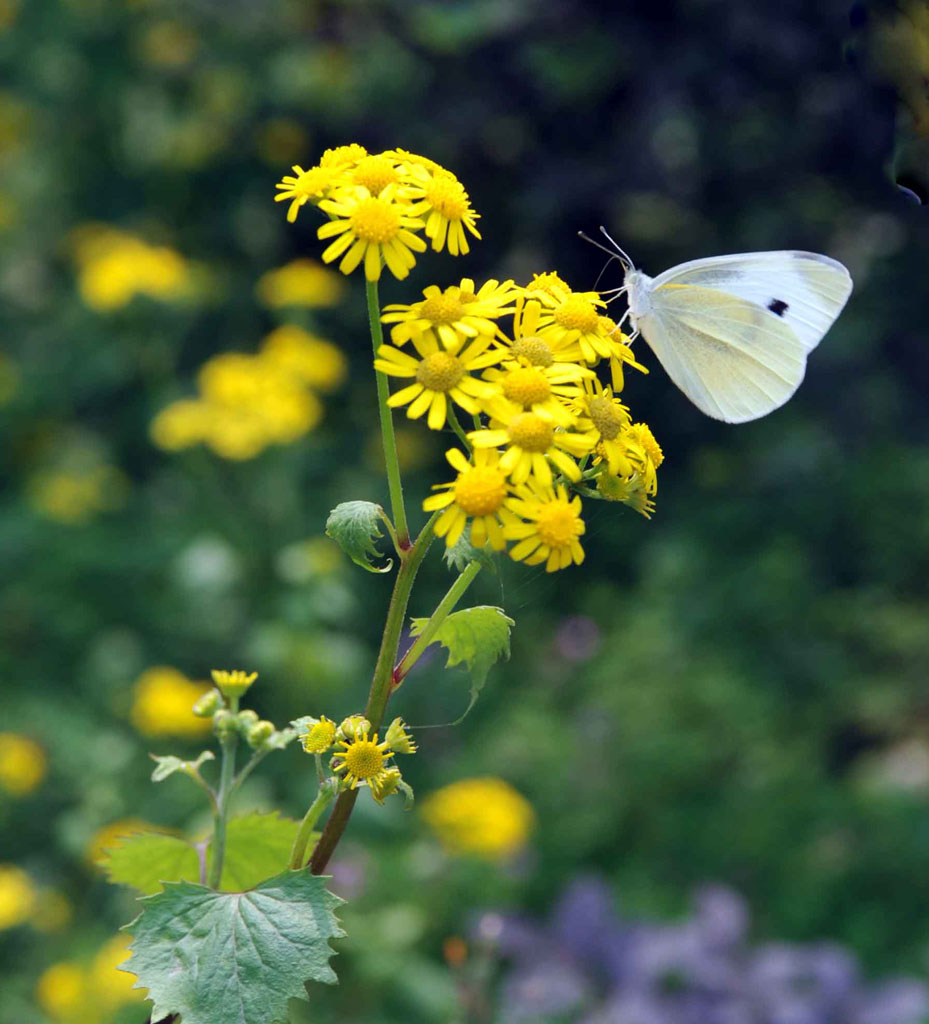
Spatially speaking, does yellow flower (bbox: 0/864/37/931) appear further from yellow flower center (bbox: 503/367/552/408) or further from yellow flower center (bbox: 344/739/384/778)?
yellow flower center (bbox: 503/367/552/408)

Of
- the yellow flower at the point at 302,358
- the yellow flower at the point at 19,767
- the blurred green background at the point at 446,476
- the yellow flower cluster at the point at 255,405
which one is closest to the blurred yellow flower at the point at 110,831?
the blurred green background at the point at 446,476

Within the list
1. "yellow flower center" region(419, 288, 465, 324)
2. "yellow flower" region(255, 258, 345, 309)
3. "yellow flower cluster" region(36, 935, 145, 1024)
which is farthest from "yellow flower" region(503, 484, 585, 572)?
"yellow flower" region(255, 258, 345, 309)

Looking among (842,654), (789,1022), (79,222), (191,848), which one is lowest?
(191,848)

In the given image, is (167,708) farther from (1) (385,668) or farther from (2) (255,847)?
(1) (385,668)

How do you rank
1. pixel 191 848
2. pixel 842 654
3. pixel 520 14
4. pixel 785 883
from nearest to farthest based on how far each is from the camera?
pixel 191 848 → pixel 785 883 → pixel 520 14 → pixel 842 654

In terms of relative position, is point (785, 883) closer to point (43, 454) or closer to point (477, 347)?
point (477, 347)

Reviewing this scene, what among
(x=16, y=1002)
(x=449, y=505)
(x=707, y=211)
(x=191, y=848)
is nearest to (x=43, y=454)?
(x=16, y=1002)

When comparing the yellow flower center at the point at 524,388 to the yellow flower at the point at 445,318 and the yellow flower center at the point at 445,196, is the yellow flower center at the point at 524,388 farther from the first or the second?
the yellow flower center at the point at 445,196
